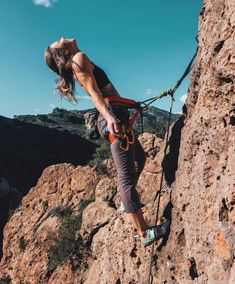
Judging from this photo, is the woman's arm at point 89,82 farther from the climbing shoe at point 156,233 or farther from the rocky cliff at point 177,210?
the climbing shoe at point 156,233

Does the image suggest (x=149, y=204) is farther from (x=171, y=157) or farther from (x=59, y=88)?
(x=59, y=88)

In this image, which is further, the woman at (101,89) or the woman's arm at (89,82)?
the woman at (101,89)

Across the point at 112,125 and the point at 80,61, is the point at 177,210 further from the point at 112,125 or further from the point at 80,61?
the point at 80,61

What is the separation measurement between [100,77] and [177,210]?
2.15 metres

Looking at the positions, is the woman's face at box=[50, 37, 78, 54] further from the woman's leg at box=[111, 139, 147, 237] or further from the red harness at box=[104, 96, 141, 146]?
the woman's leg at box=[111, 139, 147, 237]

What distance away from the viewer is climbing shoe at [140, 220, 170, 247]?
6020 millimetres

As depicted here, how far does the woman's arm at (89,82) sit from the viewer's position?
522 centimetres

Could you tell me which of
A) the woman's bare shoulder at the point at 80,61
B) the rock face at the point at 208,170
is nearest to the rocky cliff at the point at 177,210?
the rock face at the point at 208,170

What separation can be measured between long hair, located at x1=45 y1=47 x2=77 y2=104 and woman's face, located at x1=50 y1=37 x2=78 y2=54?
5 centimetres

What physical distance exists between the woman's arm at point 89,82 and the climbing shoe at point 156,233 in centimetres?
164

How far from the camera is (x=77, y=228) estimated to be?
33.1 ft

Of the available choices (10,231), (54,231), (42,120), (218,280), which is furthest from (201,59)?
(42,120)

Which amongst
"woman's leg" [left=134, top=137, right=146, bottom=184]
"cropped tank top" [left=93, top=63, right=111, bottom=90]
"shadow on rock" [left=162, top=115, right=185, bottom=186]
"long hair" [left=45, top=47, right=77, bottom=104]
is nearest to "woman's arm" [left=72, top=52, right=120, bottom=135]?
"long hair" [left=45, top=47, right=77, bottom=104]

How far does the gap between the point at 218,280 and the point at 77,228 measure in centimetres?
604
